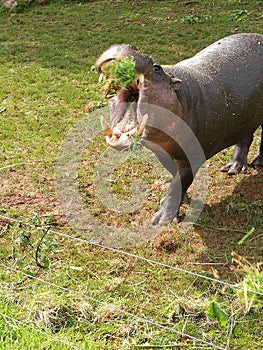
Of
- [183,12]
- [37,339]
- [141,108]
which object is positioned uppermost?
[141,108]

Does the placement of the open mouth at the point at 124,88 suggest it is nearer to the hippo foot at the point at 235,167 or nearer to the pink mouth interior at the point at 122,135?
the pink mouth interior at the point at 122,135

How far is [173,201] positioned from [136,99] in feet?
3.76

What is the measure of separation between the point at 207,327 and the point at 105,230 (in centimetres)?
134

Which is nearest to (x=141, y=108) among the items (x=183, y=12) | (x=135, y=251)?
(x=135, y=251)

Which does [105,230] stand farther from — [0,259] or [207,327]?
[207,327]

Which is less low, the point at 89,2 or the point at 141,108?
the point at 141,108

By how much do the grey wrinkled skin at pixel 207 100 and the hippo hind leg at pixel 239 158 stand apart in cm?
21

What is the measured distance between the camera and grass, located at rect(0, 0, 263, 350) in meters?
3.46

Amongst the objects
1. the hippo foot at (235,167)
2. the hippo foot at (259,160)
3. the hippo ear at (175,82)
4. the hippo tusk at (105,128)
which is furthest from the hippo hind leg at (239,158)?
the hippo tusk at (105,128)

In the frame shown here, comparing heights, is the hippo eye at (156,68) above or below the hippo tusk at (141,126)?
above

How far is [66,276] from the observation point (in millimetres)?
3984

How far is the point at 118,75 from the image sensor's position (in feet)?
10.6

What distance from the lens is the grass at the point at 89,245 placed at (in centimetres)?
346

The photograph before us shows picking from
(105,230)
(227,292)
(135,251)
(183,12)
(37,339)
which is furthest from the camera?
(183,12)
